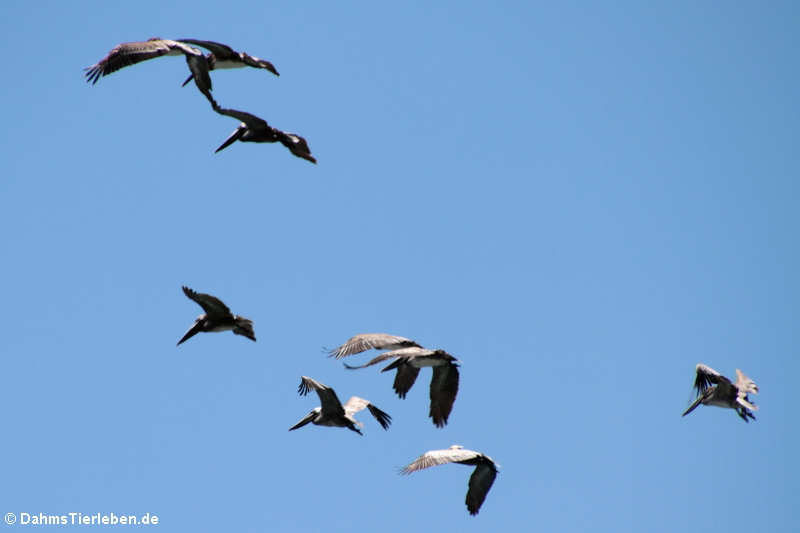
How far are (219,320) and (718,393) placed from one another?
12.7 meters

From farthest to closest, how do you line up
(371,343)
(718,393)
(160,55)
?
(718,393) < (371,343) < (160,55)

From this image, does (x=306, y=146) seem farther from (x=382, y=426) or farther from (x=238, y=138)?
(x=382, y=426)

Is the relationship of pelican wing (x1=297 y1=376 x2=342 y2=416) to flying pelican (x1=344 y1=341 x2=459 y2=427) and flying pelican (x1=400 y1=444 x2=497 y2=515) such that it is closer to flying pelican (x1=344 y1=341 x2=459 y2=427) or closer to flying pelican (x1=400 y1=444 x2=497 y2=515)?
flying pelican (x1=344 y1=341 x2=459 y2=427)

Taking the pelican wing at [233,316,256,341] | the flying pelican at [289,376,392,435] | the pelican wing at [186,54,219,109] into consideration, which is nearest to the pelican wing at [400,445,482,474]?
the flying pelican at [289,376,392,435]

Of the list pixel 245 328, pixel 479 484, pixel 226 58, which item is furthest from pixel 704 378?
pixel 226 58

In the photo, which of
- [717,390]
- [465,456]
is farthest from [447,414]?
[717,390]

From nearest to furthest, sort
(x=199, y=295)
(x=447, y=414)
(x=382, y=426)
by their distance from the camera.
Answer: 1. (x=199, y=295)
2. (x=447, y=414)
3. (x=382, y=426)

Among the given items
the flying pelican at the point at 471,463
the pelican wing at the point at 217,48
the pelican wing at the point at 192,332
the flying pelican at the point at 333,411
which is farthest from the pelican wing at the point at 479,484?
the pelican wing at the point at 217,48

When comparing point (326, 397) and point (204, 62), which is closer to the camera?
point (204, 62)

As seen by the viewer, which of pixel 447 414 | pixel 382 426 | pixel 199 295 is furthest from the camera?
pixel 382 426

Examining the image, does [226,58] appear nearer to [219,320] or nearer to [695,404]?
[219,320]

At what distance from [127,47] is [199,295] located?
554 cm

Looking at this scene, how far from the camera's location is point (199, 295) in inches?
1158

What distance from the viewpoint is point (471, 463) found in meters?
30.5
